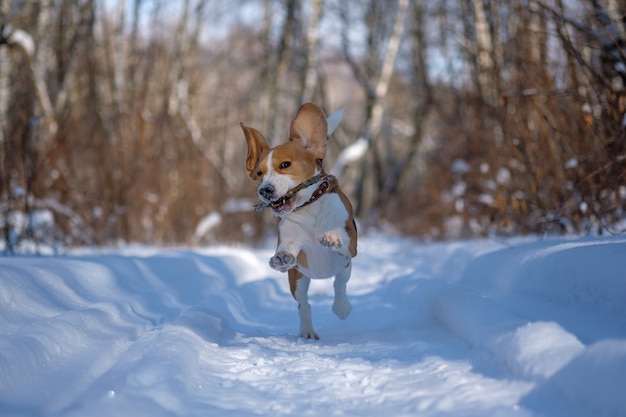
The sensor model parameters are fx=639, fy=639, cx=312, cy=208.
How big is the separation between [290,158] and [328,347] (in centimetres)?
101

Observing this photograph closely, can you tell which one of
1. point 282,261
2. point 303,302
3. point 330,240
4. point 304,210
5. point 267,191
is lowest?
point 303,302

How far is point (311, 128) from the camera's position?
3564 millimetres

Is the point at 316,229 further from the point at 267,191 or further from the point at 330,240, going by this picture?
the point at 267,191

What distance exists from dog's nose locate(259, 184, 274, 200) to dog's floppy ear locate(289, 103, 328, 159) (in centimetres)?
42

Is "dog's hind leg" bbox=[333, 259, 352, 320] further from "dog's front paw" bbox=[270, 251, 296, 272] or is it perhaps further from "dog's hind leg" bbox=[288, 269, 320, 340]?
"dog's front paw" bbox=[270, 251, 296, 272]

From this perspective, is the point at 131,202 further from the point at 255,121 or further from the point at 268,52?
the point at 255,121

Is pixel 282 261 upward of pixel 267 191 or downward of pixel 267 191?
downward

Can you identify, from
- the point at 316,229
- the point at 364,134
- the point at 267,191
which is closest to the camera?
the point at 267,191

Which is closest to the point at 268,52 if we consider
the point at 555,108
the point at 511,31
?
the point at 511,31

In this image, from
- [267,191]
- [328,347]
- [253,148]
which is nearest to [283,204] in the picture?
[267,191]

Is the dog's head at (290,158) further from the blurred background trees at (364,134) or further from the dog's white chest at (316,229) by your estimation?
the blurred background trees at (364,134)

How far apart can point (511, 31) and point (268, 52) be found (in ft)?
38.1

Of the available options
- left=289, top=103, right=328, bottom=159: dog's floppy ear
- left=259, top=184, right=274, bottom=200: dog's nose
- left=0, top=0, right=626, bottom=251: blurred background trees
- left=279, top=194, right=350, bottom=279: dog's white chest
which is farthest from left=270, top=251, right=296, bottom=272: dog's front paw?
left=0, top=0, right=626, bottom=251: blurred background trees

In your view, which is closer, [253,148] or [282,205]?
[282,205]
